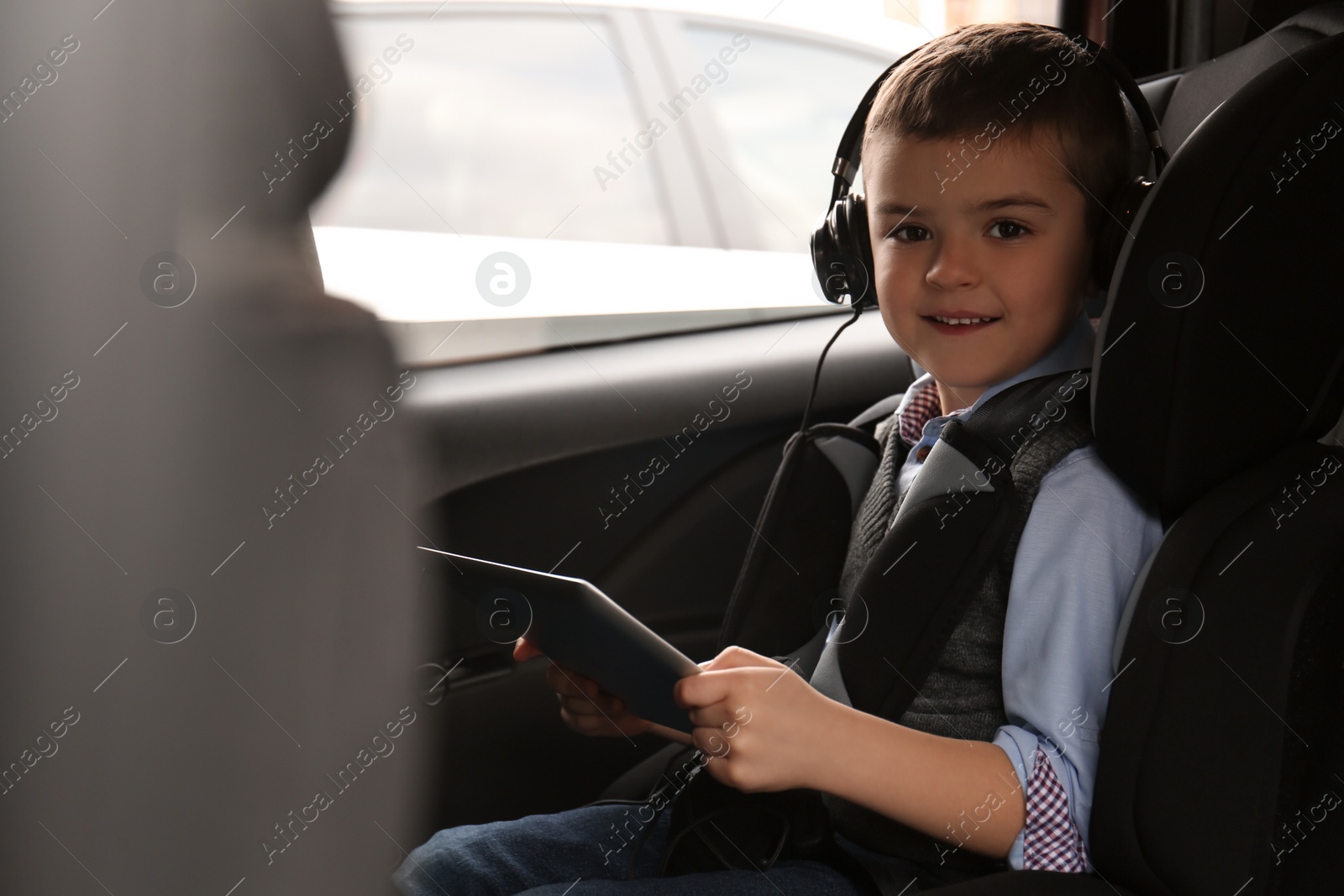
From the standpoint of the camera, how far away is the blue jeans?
2.75 ft

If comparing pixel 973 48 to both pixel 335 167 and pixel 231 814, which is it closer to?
pixel 335 167

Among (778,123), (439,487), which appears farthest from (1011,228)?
(778,123)

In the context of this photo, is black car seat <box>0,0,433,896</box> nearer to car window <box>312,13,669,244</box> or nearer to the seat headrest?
the seat headrest

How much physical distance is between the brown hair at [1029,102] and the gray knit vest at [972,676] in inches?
7.9

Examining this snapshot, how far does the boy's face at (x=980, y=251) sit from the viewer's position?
2.89 ft

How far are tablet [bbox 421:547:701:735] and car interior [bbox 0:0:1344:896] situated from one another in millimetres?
156

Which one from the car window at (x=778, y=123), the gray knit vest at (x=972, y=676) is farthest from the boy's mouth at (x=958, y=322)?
the car window at (x=778, y=123)

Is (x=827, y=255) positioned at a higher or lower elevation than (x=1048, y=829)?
higher

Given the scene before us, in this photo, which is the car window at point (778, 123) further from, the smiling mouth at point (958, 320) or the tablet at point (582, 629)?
the tablet at point (582, 629)

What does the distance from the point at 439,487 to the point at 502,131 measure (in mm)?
525

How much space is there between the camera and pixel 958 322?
0.93 metres

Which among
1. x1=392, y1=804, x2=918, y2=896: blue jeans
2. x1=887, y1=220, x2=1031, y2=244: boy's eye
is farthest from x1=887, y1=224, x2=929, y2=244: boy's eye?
x1=392, y1=804, x2=918, y2=896: blue jeans

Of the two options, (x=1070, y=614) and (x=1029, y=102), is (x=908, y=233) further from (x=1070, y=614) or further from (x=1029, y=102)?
(x=1070, y=614)

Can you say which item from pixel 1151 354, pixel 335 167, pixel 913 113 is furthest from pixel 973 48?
pixel 335 167
